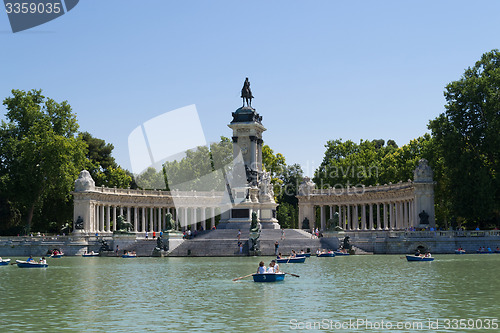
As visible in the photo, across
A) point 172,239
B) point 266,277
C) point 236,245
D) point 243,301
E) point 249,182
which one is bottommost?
point 243,301

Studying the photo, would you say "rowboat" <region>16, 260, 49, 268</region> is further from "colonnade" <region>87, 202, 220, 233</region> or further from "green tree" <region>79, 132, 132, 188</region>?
"green tree" <region>79, 132, 132, 188</region>

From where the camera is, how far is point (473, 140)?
72.1 metres

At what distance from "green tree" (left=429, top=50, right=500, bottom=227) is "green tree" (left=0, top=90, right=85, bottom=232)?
4954 centimetres

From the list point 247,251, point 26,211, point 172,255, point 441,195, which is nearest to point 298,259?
point 247,251

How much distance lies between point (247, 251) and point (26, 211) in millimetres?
43387

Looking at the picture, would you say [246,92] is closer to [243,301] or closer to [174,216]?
[174,216]

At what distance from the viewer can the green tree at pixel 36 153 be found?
87125mm

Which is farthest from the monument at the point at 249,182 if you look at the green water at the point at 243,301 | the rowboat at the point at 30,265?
the green water at the point at 243,301

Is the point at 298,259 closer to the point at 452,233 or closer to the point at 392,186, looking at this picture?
the point at 452,233

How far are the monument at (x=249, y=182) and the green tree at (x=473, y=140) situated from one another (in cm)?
2318

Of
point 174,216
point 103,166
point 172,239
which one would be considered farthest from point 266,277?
point 103,166

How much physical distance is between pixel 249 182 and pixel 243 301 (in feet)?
192

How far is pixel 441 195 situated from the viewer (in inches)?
3319

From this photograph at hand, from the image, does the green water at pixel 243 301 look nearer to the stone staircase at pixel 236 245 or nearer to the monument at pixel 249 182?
Result: the stone staircase at pixel 236 245
